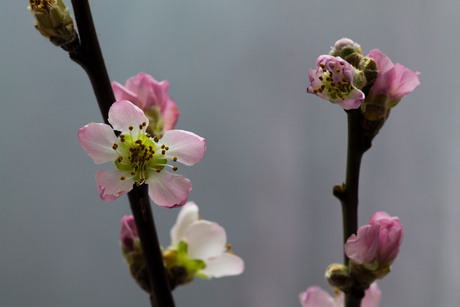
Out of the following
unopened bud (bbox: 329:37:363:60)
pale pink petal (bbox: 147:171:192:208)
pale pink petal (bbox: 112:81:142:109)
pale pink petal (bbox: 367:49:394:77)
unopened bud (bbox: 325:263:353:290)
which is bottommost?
unopened bud (bbox: 325:263:353:290)

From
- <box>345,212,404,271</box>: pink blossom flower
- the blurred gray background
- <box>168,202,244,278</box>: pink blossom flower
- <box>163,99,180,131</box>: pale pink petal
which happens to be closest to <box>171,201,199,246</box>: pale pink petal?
<box>168,202,244,278</box>: pink blossom flower

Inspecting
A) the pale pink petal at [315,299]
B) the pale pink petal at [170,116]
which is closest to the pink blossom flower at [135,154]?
the pale pink petal at [170,116]

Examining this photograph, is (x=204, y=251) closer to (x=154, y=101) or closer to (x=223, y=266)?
(x=223, y=266)

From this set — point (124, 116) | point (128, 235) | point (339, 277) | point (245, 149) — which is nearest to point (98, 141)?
point (124, 116)

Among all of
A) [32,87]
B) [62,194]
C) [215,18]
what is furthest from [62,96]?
[215,18]

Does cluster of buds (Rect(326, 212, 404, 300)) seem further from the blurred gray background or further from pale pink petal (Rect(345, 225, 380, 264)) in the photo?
the blurred gray background
